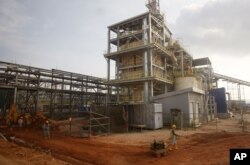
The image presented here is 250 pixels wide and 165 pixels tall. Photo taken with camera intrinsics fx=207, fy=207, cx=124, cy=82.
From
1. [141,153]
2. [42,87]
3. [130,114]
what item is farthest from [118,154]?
[42,87]

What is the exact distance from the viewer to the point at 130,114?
30016mm

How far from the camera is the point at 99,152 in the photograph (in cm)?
1456

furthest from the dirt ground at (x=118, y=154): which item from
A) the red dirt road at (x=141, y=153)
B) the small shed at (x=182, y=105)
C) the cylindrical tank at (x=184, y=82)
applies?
the cylindrical tank at (x=184, y=82)

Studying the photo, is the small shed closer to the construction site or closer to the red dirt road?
the construction site

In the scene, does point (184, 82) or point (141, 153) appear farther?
point (184, 82)

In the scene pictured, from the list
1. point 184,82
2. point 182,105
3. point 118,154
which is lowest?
point 118,154

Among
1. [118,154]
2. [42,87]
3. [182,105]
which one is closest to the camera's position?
[118,154]

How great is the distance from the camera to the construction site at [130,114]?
14094 millimetres

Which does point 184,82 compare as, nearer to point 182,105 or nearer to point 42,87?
point 182,105

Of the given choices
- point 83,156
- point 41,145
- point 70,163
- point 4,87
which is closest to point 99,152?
point 83,156

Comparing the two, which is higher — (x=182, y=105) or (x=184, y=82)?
(x=184, y=82)

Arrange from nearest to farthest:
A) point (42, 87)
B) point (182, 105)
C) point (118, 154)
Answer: point (118, 154)
point (182, 105)
point (42, 87)

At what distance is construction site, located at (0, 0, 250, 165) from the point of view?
46.2 feet

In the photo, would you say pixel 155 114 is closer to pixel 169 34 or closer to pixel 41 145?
pixel 41 145
